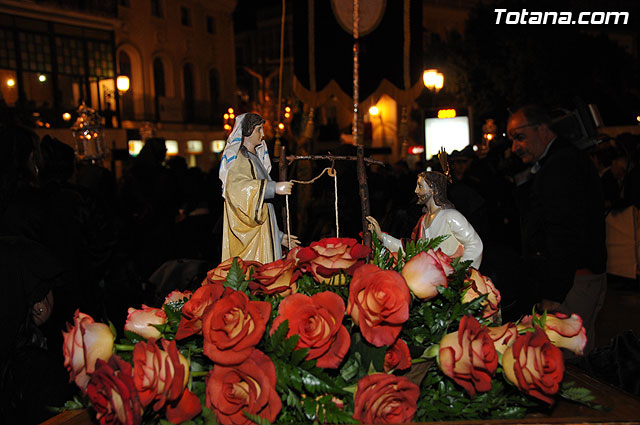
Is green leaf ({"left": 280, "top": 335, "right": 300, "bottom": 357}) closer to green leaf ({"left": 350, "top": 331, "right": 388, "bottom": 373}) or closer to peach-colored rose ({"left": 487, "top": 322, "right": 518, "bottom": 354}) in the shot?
green leaf ({"left": 350, "top": 331, "right": 388, "bottom": 373})

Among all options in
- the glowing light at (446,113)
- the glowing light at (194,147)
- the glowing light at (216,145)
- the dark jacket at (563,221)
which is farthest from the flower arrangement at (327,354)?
the glowing light at (216,145)

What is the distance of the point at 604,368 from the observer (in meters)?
1.96

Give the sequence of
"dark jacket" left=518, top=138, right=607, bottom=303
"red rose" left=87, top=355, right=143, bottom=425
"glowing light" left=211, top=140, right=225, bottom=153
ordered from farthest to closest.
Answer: "glowing light" left=211, top=140, right=225, bottom=153
"dark jacket" left=518, top=138, right=607, bottom=303
"red rose" left=87, top=355, right=143, bottom=425

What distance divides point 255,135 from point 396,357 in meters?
1.91

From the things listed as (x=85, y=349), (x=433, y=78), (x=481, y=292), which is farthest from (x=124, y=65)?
(x=481, y=292)

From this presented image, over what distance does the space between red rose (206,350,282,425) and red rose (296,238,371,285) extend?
0.25 m

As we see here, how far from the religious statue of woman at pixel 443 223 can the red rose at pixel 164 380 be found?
4.53 ft

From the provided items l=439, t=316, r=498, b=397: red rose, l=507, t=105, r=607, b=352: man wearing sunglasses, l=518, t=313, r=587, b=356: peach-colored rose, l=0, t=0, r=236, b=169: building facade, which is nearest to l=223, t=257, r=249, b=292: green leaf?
l=439, t=316, r=498, b=397: red rose

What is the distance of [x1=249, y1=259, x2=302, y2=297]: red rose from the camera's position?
140cm

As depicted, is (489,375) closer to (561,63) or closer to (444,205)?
(444,205)

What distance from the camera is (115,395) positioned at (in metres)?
1.16

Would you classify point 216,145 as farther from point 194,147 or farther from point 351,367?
point 351,367

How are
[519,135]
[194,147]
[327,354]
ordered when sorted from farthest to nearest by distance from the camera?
[194,147], [519,135], [327,354]

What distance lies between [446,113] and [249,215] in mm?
8022
